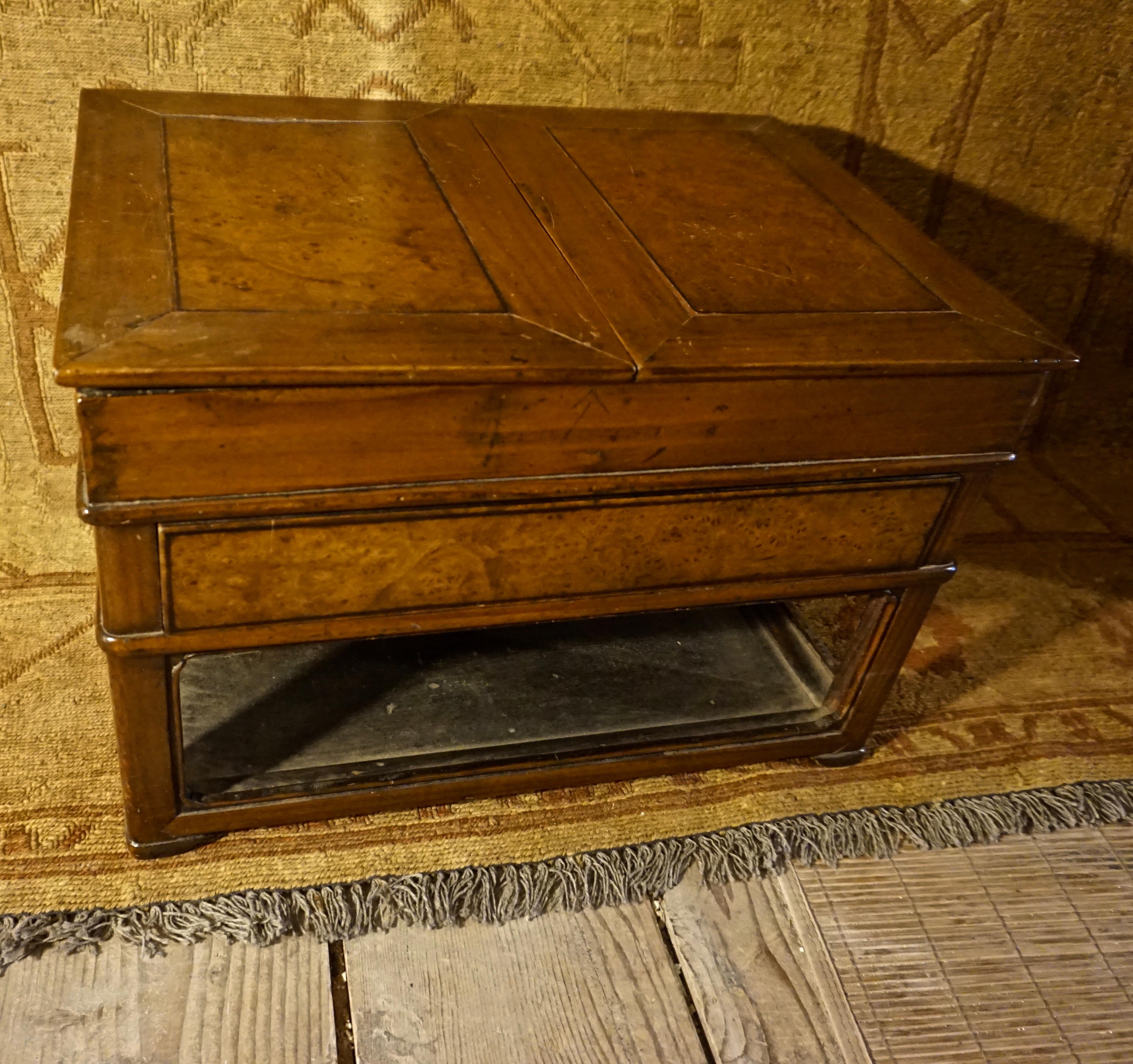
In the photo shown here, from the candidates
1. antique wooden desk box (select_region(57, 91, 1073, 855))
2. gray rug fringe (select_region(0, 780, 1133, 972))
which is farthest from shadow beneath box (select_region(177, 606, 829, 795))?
gray rug fringe (select_region(0, 780, 1133, 972))

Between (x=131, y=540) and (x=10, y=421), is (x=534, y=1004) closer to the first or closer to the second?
(x=131, y=540)

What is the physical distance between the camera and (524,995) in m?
1.08

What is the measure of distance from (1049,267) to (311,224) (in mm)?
1378

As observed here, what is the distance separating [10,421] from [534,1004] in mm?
1145

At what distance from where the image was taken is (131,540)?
34.7 inches

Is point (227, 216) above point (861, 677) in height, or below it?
above

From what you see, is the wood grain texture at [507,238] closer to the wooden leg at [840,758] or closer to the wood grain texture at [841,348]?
the wood grain texture at [841,348]

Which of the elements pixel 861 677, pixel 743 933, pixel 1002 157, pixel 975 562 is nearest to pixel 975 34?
pixel 1002 157

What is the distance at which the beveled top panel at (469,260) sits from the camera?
0.86m

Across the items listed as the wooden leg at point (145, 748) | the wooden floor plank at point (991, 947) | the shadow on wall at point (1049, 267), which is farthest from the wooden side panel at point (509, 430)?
the shadow on wall at point (1049, 267)

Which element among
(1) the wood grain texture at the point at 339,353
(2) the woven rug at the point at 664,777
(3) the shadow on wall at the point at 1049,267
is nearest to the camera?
(1) the wood grain texture at the point at 339,353

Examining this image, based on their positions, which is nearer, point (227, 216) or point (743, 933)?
point (227, 216)

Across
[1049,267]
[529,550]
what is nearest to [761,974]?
[529,550]

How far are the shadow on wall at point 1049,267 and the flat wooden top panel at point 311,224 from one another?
0.77 metres
